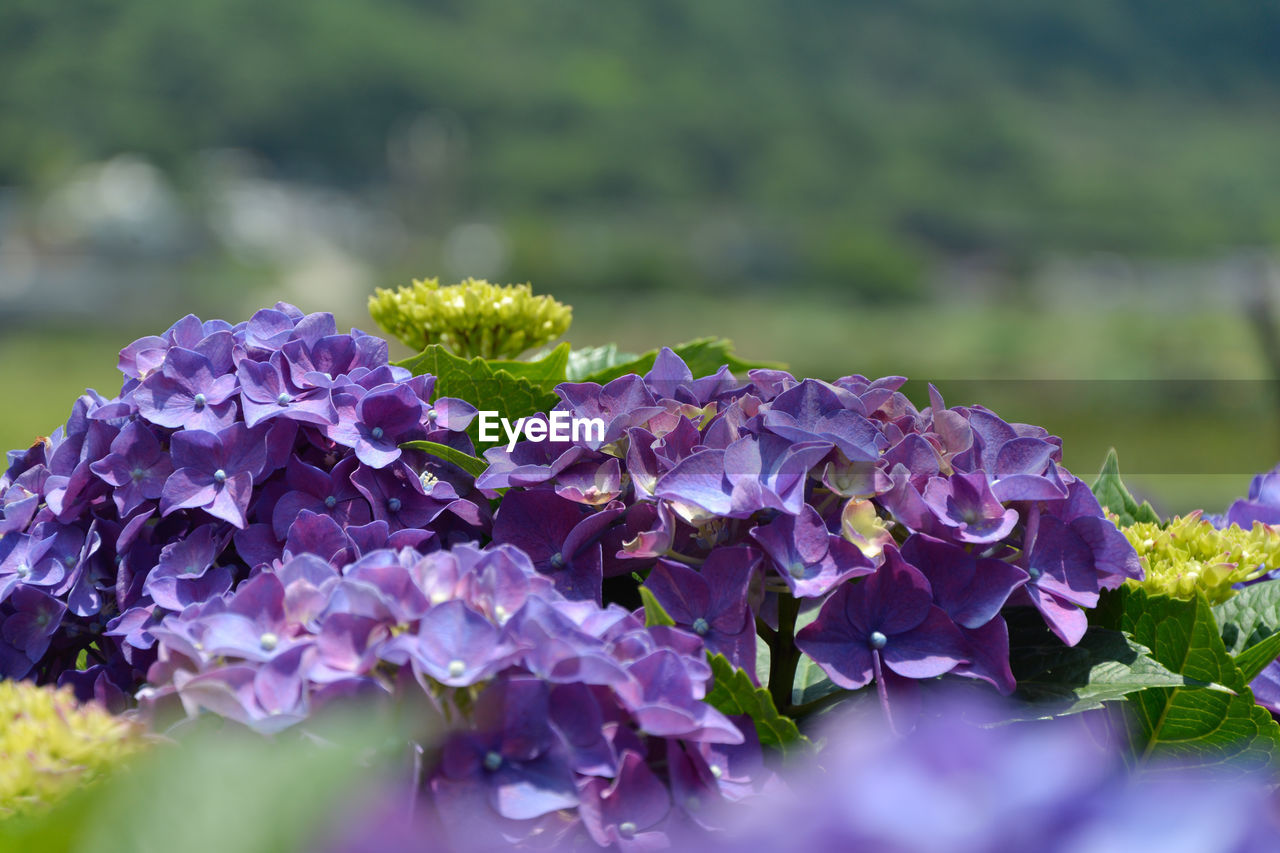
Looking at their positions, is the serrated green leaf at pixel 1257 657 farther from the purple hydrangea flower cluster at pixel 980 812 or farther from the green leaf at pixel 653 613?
the purple hydrangea flower cluster at pixel 980 812

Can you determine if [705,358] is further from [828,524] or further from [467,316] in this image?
[828,524]

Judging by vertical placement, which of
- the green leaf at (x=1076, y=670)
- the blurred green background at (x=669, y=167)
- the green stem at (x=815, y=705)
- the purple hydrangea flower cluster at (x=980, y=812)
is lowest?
the blurred green background at (x=669, y=167)

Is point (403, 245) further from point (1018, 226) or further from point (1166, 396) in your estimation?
point (1166, 396)

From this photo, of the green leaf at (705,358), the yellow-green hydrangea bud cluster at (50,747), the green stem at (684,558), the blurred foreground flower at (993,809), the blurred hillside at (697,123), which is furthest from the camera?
the blurred hillside at (697,123)

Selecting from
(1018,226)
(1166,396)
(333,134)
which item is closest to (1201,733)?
(1166,396)

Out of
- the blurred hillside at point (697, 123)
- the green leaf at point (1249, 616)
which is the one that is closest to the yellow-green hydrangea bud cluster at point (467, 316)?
the green leaf at point (1249, 616)

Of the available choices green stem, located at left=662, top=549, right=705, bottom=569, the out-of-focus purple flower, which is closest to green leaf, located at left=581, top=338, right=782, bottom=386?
green stem, located at left=662, top=549, right=705, bottom=569
